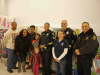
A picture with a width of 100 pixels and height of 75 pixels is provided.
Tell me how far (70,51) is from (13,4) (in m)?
4.42

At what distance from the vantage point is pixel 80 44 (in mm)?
1766

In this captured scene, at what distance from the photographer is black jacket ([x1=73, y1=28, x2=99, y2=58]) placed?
62.6 inches

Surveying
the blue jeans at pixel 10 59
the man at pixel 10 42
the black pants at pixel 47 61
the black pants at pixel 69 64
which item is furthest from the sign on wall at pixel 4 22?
the black pants at pixel 69 64

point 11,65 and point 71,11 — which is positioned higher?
point 71,11

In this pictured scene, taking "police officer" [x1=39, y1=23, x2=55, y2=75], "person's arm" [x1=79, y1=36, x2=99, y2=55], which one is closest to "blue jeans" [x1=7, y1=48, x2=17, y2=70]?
"police officer" [x1=39, y1=23, x2=55, y2=75]

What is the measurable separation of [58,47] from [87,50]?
1.96 ft

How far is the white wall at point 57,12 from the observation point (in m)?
2.55

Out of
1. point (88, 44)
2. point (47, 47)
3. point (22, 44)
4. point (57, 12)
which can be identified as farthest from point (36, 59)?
point (57, 12)

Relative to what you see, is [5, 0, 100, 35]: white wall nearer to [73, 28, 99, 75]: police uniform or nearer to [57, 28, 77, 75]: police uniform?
[57, 28, 77, 75]: police uniform

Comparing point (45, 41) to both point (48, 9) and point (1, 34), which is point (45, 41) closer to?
point (48, 9)

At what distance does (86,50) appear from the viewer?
1.61m

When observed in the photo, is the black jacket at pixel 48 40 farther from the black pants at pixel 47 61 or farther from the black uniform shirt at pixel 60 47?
the black uniform shirt at pixel 60 47

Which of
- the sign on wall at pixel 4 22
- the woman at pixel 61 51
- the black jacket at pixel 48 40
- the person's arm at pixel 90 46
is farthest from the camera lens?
the sign on wall at pixel 4 22

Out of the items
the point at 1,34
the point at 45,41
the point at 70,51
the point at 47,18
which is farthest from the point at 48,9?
the point at 1,34
